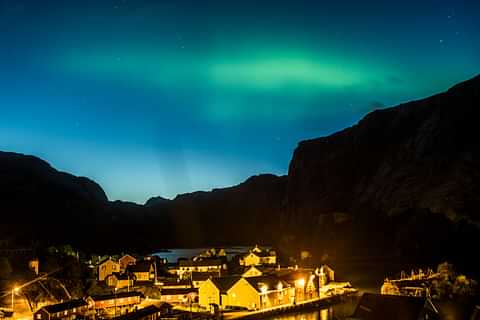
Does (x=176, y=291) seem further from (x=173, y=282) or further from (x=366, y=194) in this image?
(x=366, y=194)

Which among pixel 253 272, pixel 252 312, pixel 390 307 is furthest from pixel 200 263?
pixel 390 307

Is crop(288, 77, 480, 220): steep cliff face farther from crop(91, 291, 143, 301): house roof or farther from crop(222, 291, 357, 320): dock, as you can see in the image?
crop(91, 291, 143, 301): house roof

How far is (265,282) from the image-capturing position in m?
34.5

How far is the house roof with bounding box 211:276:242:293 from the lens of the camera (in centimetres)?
3403

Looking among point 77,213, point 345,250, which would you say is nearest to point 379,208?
point 345,250

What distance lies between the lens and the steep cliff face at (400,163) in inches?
2793

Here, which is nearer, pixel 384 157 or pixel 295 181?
pixel 384 157

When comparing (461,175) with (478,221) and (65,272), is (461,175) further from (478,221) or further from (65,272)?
(65,272)

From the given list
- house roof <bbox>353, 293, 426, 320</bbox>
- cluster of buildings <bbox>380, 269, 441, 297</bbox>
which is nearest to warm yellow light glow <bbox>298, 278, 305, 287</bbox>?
cluster of buildings <bbox>380, 269, 441, 297</bbox>

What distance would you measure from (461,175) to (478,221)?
26.8ft

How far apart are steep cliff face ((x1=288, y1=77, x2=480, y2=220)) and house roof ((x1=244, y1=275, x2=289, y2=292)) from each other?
129ft

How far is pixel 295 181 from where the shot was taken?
4924 inches

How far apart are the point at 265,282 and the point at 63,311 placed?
13004 mm

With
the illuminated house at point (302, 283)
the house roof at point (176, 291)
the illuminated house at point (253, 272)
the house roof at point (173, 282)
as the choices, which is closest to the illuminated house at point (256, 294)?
the illuminated house at point (302, 283)
